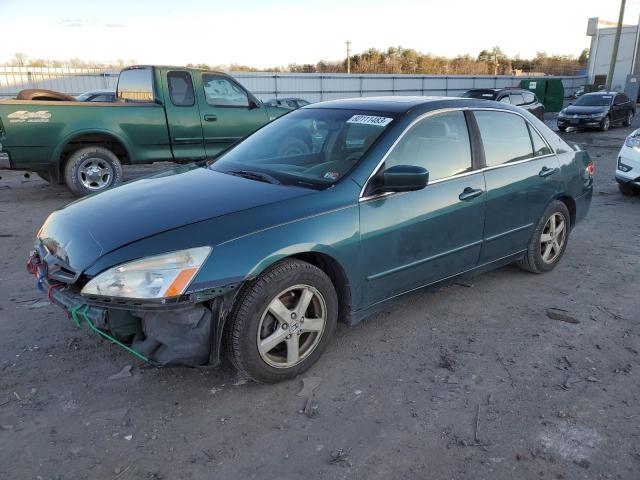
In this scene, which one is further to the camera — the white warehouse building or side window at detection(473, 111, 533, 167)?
the white warehouse building

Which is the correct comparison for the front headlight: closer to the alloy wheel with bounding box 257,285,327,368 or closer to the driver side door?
the alloy wheel with bounding box 257,285,327,368

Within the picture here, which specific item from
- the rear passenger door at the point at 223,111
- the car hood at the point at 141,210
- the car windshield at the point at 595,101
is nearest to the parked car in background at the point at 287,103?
the rear passenger door at the point at 223,111

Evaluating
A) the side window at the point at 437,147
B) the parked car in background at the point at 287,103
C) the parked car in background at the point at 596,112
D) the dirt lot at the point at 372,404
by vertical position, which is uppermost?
the side window at the point at 437,147

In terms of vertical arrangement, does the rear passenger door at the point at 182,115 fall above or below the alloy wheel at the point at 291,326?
above

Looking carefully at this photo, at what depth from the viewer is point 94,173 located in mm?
7871

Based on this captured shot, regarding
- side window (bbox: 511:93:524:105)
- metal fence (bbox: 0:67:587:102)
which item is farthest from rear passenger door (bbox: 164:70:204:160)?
metal fence (bbox: 0:67:587:102)

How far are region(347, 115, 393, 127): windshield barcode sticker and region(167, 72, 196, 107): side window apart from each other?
17.0 feet

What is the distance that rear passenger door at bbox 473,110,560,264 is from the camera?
408 centimetres

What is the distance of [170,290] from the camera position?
8.54ft

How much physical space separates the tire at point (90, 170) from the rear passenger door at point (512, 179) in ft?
18.6

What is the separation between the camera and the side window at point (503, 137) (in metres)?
4.11

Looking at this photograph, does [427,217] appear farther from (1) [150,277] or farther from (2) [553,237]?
(2) [553,237]

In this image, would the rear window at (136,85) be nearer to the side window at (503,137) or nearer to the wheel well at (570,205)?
the side window at (503,137)

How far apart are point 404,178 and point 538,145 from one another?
2.04 metres
